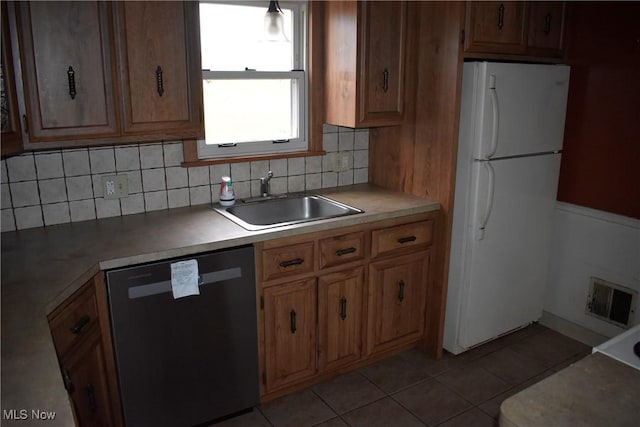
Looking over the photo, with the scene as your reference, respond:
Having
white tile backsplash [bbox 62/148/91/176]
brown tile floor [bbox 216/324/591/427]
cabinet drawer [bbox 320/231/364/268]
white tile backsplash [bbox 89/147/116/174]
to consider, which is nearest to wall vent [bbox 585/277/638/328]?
brown tile floor [bbox 216/324/591/427]

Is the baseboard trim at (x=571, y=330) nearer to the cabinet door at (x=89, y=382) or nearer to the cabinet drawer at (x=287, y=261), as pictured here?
the cabinet drawer at (x=287, y=261)

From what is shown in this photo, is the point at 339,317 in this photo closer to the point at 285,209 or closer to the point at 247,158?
the point at 285,209

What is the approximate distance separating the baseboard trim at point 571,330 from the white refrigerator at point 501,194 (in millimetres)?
272

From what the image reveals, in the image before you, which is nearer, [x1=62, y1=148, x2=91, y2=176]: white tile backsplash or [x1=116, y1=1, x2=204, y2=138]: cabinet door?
[x1=116, y1=1, x2=204, y2=138]: cabinet door

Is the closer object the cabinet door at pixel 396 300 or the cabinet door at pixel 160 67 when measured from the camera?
the cabinet door at pixel 160 67

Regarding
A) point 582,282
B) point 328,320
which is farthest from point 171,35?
point 582,282

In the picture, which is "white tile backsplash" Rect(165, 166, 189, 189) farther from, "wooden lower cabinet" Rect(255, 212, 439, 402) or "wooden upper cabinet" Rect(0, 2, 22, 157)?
"wooden upper cabinet" Rect(0, 2, 22, 157)

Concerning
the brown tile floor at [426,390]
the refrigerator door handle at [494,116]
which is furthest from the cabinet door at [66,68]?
the refrigerator door handle at [494,116]

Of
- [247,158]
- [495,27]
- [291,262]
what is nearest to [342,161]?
[247,158]

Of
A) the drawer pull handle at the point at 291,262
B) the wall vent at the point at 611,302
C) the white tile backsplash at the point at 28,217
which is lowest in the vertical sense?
the wall vent at the point at 611,302

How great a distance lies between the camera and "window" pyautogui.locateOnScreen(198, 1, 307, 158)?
2.64 meters

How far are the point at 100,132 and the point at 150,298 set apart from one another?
73 centimetres

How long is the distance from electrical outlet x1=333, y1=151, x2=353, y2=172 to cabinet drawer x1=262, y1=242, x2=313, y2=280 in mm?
877

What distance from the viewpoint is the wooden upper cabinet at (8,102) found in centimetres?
182
